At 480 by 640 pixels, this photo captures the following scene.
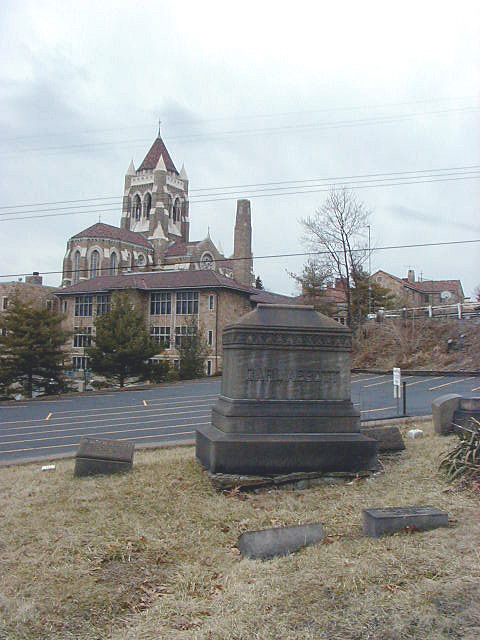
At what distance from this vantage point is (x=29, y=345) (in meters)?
33.0

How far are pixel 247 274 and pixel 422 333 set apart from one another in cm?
2984

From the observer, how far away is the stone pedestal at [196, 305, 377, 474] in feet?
23.7

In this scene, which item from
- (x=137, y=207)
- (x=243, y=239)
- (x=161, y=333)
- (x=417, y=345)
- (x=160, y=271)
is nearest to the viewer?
(x=417, y=345)

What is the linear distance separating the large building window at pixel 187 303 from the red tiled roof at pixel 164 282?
2.69 feet

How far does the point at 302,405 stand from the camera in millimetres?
7656

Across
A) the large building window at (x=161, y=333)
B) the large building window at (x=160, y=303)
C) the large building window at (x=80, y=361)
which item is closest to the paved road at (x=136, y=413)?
the large building window at (x=161, y=333)

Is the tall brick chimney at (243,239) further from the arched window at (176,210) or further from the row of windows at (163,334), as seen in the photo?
the arched window at (176,210)

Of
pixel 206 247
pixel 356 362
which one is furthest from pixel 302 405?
pixel 206 247

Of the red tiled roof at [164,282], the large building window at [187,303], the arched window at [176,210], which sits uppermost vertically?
the arched window at [176,210]

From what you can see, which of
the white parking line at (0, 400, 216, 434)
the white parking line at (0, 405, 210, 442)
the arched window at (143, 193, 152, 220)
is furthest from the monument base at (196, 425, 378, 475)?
the arched window at (143, 193, 152, 220)

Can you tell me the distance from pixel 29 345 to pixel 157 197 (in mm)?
56298

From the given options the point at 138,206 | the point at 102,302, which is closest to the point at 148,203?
the point at 138,206

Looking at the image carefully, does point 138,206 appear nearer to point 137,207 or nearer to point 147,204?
point 137,207

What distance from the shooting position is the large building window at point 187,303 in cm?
4962
